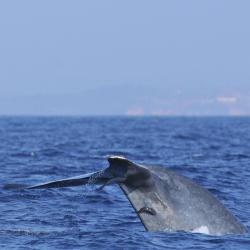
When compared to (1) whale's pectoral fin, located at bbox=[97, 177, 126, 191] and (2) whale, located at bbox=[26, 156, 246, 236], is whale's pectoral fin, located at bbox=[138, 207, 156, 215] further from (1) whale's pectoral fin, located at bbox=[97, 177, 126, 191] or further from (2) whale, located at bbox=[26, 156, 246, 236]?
(1) whale's pectoral fin, located at bbox=[97, 177, 126, 191]

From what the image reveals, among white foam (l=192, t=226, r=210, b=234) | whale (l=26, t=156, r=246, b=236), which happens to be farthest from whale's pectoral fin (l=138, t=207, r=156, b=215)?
white foam (l=192, t=226, r=210, b=234)

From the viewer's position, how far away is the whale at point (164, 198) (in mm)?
10891

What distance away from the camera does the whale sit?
35.7 ft

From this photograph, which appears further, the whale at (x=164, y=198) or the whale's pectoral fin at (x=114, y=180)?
the whale at (x=164, y=198)

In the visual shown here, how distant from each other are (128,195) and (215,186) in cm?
835

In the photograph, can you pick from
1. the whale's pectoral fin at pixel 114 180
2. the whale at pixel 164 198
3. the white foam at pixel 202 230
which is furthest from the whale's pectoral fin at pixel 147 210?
the white foam at pixel 202 230

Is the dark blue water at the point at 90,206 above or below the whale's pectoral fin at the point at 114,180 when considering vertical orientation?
below

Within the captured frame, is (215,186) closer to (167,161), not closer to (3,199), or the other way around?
(3,199)

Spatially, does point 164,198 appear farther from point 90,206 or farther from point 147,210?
point 90,206

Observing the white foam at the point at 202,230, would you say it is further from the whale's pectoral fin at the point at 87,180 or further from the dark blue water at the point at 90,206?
the whale's pectoral fin at the point at 87,180

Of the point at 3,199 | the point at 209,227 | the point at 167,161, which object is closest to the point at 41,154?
the point at 167,161

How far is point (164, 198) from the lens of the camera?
11.1m

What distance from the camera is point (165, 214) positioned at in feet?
36.6

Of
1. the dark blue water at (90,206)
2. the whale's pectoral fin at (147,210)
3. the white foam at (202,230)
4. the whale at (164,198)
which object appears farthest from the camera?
the dark blue water at (90,206)
